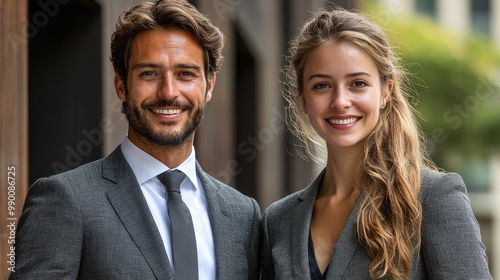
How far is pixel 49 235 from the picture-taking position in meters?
3.16

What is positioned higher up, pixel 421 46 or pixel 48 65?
pixel 421 46

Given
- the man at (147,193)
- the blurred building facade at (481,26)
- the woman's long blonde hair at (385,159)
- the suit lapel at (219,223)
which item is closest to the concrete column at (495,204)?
the blurred building facade at (481,26)

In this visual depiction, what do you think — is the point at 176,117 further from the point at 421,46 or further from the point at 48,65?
the point at 421,46

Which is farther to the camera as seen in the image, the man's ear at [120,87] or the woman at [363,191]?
the man's ear at [120,87]

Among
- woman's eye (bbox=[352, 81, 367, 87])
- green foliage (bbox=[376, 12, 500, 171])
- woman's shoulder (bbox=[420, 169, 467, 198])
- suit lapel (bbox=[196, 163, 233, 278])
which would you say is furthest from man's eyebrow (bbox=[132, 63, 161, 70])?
green foliage (bbox=[376, 12, 500, 171])

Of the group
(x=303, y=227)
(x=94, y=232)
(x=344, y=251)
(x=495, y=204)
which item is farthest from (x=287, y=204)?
(x=495, y=204)

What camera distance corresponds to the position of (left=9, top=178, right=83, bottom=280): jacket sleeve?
Result: 10.3 feet

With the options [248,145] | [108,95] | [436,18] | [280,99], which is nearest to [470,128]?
[436,18]

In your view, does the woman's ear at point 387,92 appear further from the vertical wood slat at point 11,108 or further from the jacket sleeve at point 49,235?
the vertical wood slat at point 11,108

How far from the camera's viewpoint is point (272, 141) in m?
13.9

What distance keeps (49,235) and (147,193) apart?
0.51 meters

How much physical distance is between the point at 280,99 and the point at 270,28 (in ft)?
6.35

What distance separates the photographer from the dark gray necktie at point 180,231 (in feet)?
11.1

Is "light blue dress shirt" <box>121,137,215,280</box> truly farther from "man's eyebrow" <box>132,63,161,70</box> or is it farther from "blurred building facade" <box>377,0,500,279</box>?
"blurred building facade" <box>377,0,500,279</box>
